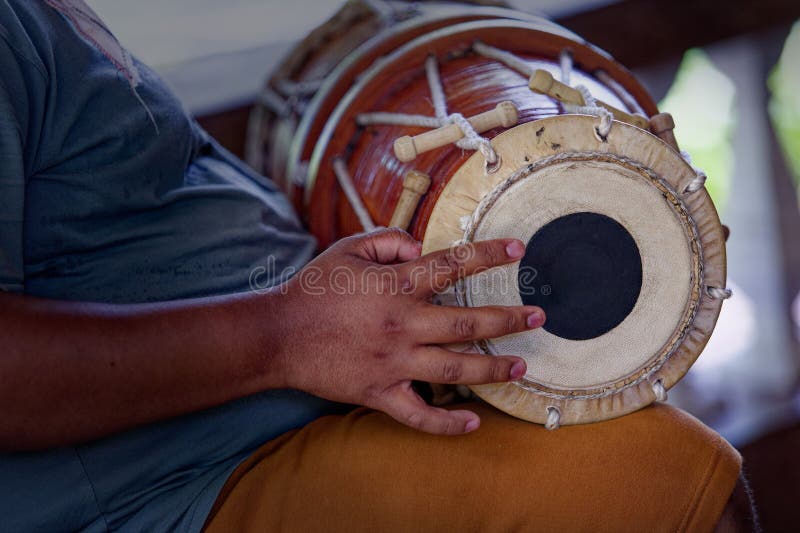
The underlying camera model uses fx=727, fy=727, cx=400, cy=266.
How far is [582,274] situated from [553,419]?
0.16 meters

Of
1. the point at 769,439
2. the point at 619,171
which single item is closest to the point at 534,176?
the point at 619,171

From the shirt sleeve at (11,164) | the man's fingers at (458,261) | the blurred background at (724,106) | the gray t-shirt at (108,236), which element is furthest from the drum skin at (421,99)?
the blurred background at (724,106)

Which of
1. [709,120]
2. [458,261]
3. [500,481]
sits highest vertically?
[709,120]

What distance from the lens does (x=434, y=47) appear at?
1.12 m

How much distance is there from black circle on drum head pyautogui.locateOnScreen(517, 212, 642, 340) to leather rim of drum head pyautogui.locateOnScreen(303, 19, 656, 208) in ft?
1.32

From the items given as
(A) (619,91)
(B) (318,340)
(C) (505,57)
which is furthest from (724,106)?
(B) (318,340)

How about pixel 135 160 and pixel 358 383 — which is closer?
pixel 358 383

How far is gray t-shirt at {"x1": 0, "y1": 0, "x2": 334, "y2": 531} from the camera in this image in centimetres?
74

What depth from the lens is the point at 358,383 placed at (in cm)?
75

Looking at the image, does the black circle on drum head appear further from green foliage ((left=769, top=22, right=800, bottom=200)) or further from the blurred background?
green foliage ((left=769, top=22, right=800, bottom=200))

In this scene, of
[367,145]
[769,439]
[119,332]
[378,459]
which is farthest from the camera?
[769,439]

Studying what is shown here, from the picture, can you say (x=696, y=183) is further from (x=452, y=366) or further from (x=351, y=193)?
(x=351, y=193)

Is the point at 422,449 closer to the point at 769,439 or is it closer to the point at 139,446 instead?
the point at 139,446

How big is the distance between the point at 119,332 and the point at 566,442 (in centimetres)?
47
